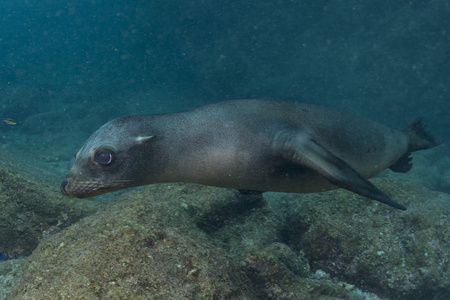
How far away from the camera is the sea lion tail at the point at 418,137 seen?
4441 millimetres

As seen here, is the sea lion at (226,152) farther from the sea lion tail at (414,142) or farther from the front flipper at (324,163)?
the sea lion tail at (414,142)

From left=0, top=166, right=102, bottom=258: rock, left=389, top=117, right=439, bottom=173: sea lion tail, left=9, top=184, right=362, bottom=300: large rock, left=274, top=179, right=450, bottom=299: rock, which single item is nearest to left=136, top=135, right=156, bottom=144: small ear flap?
left=9, top=184, right=362, bottom=300: large rock

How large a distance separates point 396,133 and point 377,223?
1.35 meters

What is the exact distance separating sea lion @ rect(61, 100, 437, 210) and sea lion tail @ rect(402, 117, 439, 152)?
5.65 ft

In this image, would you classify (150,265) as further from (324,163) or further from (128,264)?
(324,163)

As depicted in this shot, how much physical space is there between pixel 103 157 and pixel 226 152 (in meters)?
1.10

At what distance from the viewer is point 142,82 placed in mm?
34594

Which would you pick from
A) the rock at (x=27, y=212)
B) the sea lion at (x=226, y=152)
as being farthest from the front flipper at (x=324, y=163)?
the rock at (x=27, y=212)

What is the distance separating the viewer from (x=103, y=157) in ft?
7.93

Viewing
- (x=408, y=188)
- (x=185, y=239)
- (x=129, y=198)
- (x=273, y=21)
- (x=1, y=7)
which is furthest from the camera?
(x=1, y=7)

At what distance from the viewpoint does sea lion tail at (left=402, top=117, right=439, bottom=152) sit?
4.44 metres

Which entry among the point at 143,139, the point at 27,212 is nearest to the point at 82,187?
the point at 143,139

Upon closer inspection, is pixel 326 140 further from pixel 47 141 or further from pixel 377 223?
pixel 47 141

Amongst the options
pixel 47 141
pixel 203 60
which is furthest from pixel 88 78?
pixel 47 141
